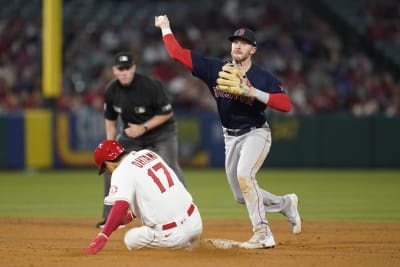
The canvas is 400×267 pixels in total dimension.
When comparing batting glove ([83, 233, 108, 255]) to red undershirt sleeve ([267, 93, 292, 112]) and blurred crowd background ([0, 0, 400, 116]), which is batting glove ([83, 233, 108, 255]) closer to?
red undershirt sleeve ([267, 93, 292, 112])

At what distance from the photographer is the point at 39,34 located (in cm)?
1989

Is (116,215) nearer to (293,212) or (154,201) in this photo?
(154,201)

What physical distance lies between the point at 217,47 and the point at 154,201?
13451 mm

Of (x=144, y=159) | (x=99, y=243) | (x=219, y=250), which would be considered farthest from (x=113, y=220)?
(x=219, y=250)

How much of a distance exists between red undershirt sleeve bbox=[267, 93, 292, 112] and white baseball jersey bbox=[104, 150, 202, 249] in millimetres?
1112

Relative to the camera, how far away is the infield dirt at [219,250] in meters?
6.27

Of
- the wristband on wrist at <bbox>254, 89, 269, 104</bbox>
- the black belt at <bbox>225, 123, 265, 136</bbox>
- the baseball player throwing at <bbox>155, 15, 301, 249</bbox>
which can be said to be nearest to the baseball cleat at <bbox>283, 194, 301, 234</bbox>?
the baseball player throwing at <bbox>155, 15, 301, 249</bbox>

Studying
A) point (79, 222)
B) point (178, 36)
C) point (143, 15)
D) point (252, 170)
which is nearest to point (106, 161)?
point (252, 170)

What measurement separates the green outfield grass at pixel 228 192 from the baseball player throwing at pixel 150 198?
11.4 ft

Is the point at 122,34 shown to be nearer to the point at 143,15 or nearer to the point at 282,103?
the point at 143,15

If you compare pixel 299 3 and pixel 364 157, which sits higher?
pixel 299 3

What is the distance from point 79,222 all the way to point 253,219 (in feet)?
9.66

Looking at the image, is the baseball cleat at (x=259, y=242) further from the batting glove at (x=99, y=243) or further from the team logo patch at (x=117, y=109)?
the team logo patch at (x=117, y=109)

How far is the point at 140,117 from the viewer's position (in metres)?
8.84
